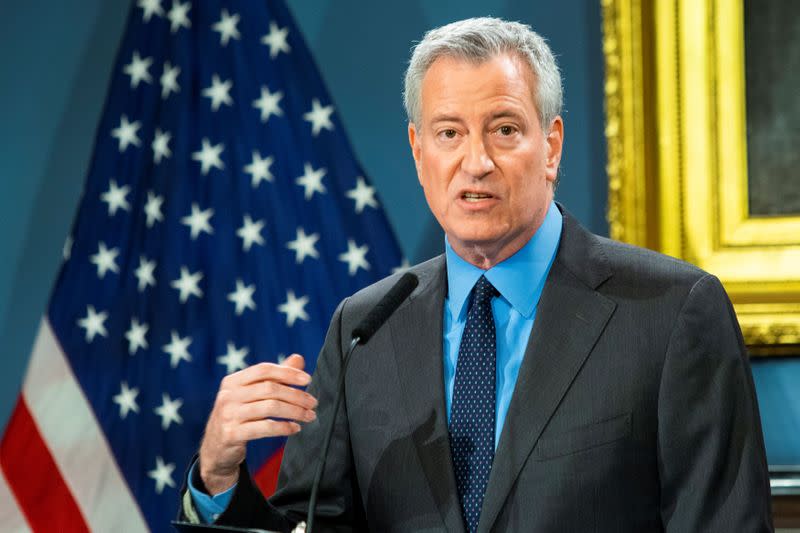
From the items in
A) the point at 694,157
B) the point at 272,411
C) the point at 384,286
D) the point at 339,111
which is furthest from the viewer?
the point at 339,111

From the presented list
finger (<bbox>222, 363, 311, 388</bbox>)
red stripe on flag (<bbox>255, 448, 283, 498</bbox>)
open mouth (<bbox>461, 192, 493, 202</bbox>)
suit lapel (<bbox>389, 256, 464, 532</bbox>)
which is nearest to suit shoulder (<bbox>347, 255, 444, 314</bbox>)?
suit lapel (<bbox>389, 256, 464, 532</bbox>)

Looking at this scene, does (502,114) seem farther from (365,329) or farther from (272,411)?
(272,411)

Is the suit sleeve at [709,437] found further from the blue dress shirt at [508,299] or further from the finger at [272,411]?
the finger at [272,411]

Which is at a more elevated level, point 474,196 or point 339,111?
point 339,111

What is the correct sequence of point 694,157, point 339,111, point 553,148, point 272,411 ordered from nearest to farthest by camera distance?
point 272,411 < point 553,148 < point 694,157 < point 339,111

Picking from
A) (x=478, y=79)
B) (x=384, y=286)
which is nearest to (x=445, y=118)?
(x=478, y=79)

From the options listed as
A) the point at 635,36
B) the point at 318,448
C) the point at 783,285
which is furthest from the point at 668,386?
the point at 635,36

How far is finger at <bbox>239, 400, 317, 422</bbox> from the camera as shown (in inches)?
60.1

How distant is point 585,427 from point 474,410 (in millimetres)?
185

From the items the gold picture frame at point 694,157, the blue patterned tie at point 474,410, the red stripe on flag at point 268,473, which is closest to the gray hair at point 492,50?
the blue patterned tie at point 474,410

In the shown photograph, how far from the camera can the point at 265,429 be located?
1.54 metres

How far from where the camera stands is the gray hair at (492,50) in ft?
5.81

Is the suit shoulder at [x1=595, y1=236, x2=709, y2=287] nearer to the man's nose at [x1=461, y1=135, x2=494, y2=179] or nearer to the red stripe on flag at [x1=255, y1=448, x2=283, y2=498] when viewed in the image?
the man's nose at [x1=461, y1=135, x2=494, y2=179]

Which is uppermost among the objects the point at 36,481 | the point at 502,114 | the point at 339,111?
the point at 339,111
